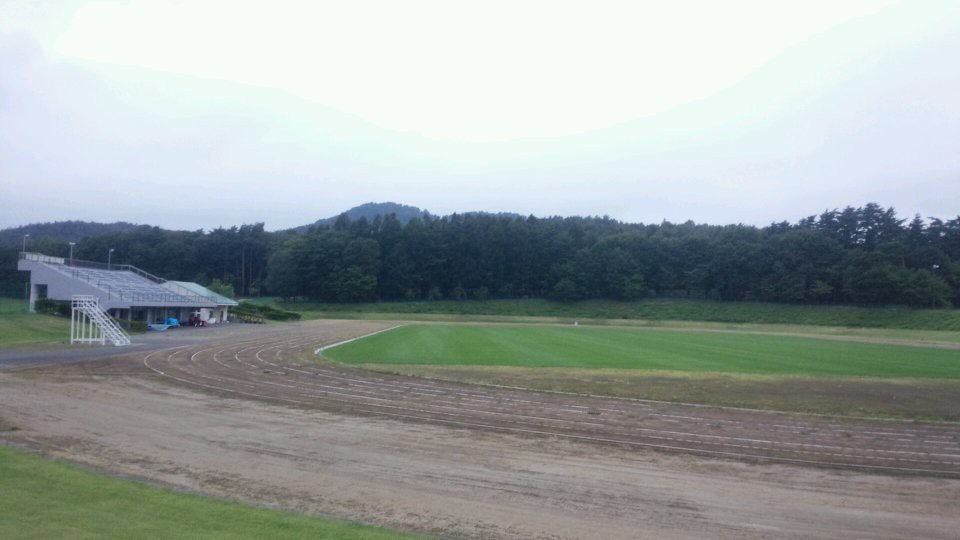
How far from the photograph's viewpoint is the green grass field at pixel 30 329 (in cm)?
4308

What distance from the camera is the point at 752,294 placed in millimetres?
112875

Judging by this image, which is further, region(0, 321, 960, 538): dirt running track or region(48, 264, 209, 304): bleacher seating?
region(48, 264, 209, 304): bleacher seating

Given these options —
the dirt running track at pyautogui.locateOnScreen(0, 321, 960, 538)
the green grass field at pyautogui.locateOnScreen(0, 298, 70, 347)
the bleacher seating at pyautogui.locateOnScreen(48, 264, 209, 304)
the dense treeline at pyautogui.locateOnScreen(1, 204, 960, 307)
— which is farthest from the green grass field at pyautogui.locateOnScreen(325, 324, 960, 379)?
the dense treeline at pyautogui.locateOnScreen(1, 204, 960, 307)

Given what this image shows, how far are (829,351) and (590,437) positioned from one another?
39.9 metres

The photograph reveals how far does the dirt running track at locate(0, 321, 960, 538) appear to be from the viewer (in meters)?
11.2

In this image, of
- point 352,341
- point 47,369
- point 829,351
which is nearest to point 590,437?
point 47,369

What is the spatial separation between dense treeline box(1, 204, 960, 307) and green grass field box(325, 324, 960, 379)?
59.1m

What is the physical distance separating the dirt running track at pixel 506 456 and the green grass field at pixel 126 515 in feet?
3.34

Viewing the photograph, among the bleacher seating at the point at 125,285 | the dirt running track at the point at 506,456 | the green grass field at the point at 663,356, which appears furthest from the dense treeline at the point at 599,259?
the dirt running track at the point at 506,456

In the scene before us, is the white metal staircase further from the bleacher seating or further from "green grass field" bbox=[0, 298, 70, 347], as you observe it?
the bleacher seating

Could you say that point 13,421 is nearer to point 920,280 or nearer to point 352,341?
point 352,341

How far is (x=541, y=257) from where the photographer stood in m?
130

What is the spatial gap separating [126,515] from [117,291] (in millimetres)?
59321

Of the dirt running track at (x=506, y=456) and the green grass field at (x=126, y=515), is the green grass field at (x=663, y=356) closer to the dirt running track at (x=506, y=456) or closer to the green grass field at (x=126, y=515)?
the dirt running track at (x=506, y=456)
